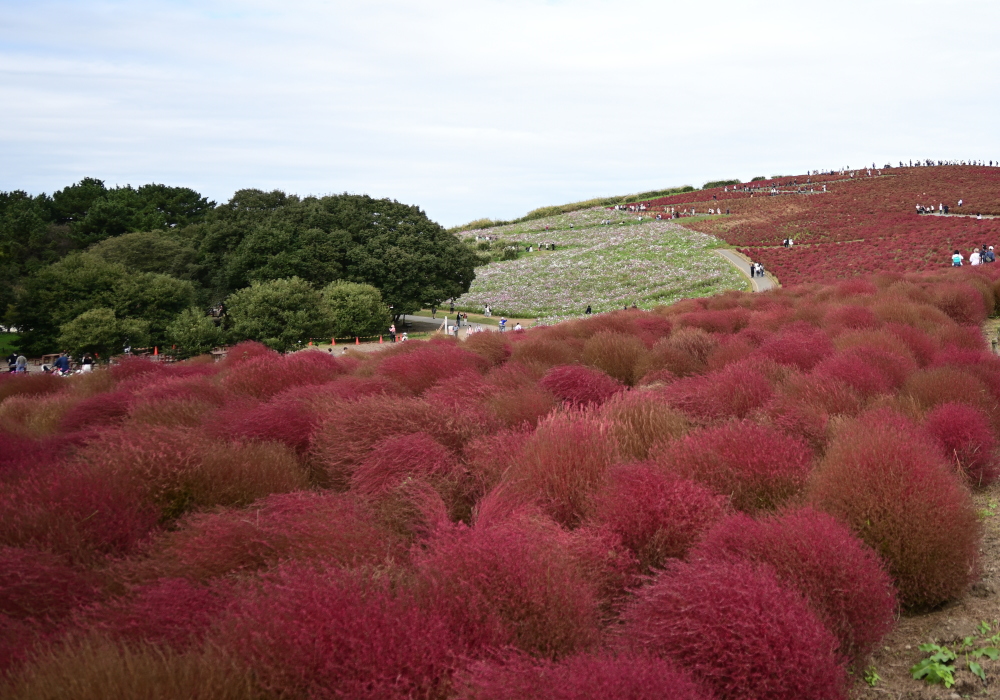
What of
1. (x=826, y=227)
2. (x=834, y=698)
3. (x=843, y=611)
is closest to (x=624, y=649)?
(x=834, y=698)

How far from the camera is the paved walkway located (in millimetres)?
38031

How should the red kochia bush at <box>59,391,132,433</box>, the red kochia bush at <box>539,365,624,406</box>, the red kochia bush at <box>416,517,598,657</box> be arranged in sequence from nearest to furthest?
the red kochia bush at <box>416,517,598,657</box> < the red kochia bush at <box>59,391,132,433</box> < the red kochia bush at <box>539,365,624,406</box>

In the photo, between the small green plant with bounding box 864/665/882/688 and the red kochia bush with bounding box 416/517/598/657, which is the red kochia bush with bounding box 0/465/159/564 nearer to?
the red kochia bush with bounding box 416/517/598/657

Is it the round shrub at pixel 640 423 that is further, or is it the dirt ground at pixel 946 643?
the round shrub at pixel 640 423

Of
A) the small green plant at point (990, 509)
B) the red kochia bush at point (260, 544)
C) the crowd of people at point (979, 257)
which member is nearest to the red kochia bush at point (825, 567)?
the red kochia bush at point (260, 544)

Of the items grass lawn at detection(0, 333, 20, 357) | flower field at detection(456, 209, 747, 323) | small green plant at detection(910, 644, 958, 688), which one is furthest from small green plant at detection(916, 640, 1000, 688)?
grass lawn at detection(0, 333, 20, 357)

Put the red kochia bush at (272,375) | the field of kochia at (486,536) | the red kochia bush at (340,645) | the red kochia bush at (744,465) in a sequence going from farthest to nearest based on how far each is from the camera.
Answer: the red kochia bush at (272,375), the red kochia bush at (744,465), the field of kochia at (486,536), the red kochia bush at (340,645)

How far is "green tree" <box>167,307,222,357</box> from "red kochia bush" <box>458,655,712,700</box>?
34.2 m

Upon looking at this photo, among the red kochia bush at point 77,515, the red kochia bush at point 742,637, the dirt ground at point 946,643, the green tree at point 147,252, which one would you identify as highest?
the green tree at point 147,252

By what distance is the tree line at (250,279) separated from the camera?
35.0 meters

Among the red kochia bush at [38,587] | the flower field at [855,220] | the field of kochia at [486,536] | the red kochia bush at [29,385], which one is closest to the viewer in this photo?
the field of kochia at [486,536]

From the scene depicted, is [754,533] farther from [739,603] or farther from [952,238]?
[952,238]

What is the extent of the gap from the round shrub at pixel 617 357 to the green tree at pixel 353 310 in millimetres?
27268

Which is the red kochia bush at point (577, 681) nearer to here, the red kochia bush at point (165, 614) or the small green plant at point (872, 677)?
the red kochia bush at point (165, 614)
